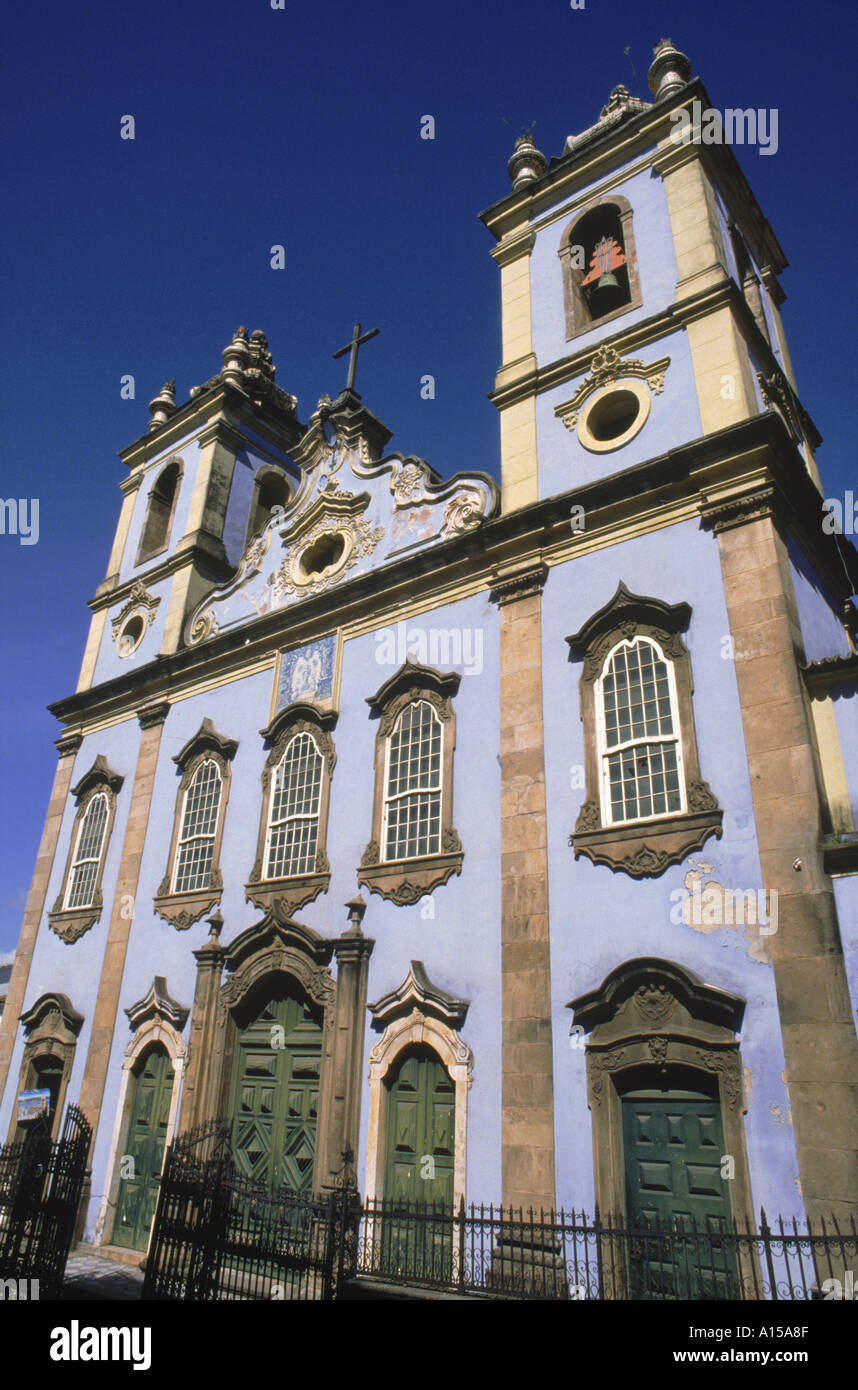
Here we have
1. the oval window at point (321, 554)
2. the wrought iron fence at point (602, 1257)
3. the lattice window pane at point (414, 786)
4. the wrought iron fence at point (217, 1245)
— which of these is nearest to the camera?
the wrought iron fence at point (602, 1257)

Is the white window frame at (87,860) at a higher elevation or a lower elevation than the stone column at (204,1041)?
higher

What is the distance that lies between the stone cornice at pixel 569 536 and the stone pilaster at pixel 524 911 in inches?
24.5

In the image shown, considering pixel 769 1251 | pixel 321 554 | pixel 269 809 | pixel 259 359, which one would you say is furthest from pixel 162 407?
pixel 769 1251

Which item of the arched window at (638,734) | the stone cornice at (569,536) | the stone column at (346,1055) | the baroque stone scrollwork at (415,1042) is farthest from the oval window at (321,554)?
the baroque stone scrollwork at (415,1042)

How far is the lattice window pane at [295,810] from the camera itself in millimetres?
13422

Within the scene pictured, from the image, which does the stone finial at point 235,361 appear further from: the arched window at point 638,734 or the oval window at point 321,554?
the arched window at point 638,734

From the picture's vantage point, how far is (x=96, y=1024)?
49.5 ft

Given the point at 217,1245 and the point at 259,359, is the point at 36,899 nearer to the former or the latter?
the point at 217,1245

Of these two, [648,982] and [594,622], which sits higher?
[594,622]
